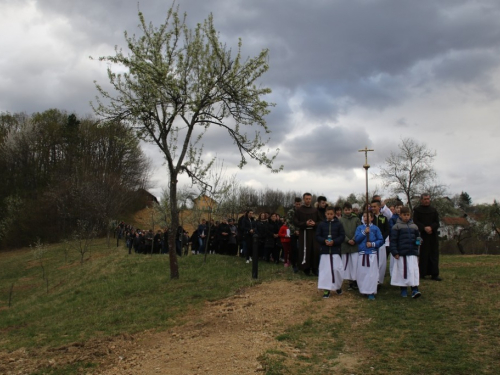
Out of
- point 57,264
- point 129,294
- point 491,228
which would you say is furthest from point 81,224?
point 491,228

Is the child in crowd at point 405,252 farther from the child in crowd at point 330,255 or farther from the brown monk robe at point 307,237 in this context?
the brown monk robe at point 307,237

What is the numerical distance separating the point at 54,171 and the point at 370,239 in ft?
166

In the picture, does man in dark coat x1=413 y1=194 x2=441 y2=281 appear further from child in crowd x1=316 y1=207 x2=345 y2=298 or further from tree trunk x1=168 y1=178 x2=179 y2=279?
tree trunk x1=168 y1=178 x2=179 y2=279

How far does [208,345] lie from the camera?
6773 mm

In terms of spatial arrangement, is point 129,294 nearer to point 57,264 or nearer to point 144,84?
point 144,84

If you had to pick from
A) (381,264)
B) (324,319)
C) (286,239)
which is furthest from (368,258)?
(286,239)

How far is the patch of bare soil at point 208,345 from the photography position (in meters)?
6.04

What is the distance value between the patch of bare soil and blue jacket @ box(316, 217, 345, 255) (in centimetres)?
102

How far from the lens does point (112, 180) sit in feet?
139

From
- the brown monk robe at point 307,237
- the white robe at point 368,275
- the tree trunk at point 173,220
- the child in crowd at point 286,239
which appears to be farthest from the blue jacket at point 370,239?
the tree trunk at point 173,220

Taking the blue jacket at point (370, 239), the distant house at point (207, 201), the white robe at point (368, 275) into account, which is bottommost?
the white robe at point (368, 275)

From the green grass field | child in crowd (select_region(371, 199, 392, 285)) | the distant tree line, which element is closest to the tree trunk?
the green grass field

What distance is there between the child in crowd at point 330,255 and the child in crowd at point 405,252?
114 centimetres

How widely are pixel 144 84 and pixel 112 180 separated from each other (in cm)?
3213
